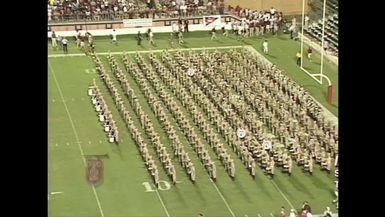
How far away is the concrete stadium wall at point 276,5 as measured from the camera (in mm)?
38356

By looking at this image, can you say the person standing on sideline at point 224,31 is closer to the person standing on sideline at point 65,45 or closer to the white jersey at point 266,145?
the person standing on sideline at point 65,45

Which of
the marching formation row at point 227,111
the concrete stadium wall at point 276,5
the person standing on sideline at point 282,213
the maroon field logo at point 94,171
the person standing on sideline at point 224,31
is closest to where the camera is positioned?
the person standing on sideline at point 282,213

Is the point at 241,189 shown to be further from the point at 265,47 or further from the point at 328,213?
the point at 265,47

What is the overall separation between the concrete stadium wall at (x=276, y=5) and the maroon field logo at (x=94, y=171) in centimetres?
1600

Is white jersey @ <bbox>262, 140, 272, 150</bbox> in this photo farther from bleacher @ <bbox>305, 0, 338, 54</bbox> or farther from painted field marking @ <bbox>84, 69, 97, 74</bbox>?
bleacher @ <bbox>305, 0, 338, 54</bbox>

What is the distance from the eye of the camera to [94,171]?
76.1 feet

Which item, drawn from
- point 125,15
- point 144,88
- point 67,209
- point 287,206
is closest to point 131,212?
point 67,209

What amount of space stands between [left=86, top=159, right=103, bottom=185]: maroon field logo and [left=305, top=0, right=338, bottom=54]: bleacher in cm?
1196

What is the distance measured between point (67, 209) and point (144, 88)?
789cm

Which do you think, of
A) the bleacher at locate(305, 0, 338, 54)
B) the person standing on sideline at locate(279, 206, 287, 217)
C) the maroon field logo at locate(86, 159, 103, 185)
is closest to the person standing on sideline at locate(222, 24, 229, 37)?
the bleacher at locate(305, 0, 338, 54)

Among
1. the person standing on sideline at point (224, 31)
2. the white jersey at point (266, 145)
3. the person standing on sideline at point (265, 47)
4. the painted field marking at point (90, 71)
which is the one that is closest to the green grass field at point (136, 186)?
the white jersey at point (266, 145)

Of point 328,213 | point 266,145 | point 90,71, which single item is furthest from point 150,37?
point 328,213

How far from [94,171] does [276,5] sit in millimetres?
17316
